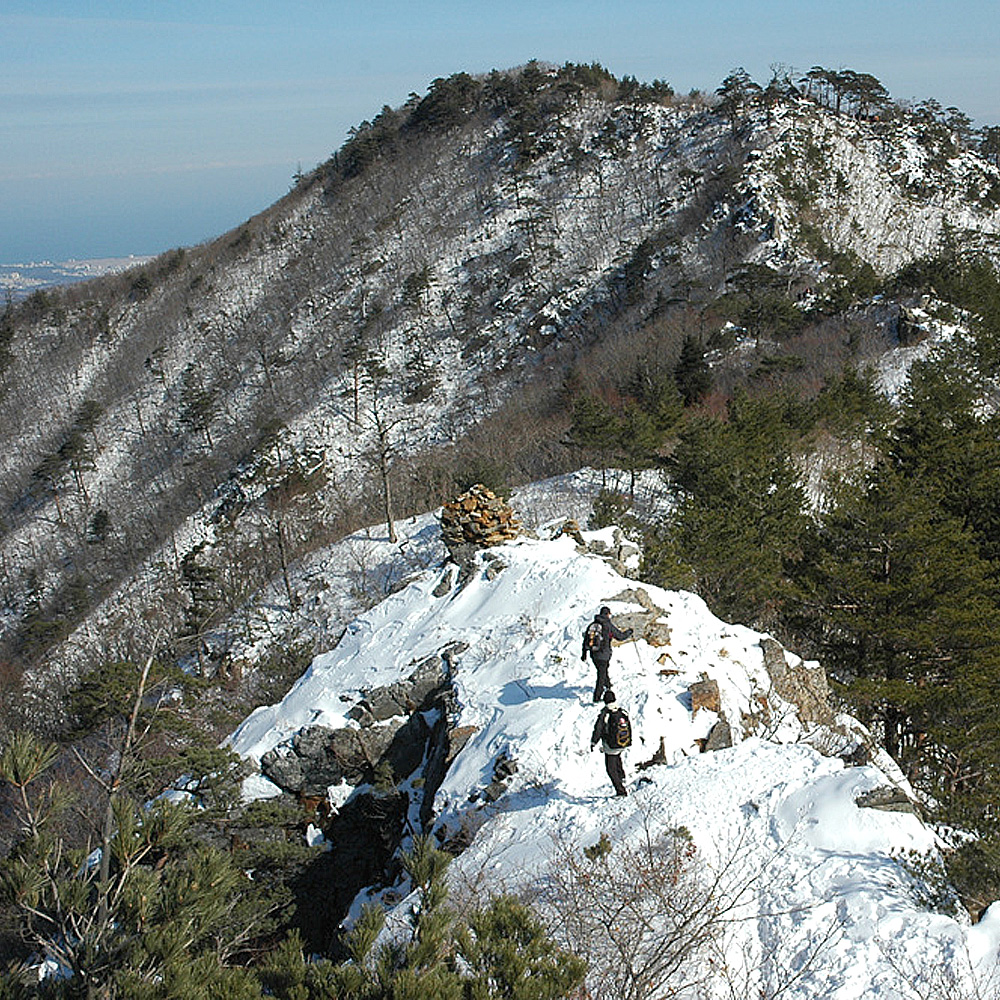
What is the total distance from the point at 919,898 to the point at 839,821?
98 centimetres

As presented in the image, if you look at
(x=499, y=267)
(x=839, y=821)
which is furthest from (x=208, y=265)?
(x=839, y=821)

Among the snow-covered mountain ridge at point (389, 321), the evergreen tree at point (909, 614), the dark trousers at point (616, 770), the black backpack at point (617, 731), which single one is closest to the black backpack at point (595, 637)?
the black backpack at point (617, 731)

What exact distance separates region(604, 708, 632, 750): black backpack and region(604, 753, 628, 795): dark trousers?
143 millimetres

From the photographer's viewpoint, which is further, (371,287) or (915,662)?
(371,287)

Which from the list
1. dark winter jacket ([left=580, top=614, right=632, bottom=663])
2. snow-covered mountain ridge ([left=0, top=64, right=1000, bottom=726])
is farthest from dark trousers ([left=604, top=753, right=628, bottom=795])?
snow-covered mountain ridge ([left=0, top=64, right=1000, bottom=726])

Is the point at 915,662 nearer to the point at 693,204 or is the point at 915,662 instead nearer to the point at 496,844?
the point at 496,844

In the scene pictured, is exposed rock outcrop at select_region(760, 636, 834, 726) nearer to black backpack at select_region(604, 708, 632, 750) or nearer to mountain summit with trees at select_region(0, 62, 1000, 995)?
mountain summit with trees at select_region(0, 62, 1000, 995)

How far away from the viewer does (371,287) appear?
65.3 metres

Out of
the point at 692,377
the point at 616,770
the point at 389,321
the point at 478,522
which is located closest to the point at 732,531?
the point at 478,522

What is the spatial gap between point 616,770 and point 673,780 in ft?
2.07

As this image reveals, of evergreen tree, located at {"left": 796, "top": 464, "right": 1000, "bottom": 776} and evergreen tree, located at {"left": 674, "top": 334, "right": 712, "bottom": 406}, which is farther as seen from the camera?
evergreen tree, located at {"left": 674, "top": 334, "right": 712, "bottom": 406}

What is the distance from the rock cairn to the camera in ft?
53.9

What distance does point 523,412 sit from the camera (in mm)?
43375

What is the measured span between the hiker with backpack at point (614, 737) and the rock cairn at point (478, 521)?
8551 mm
